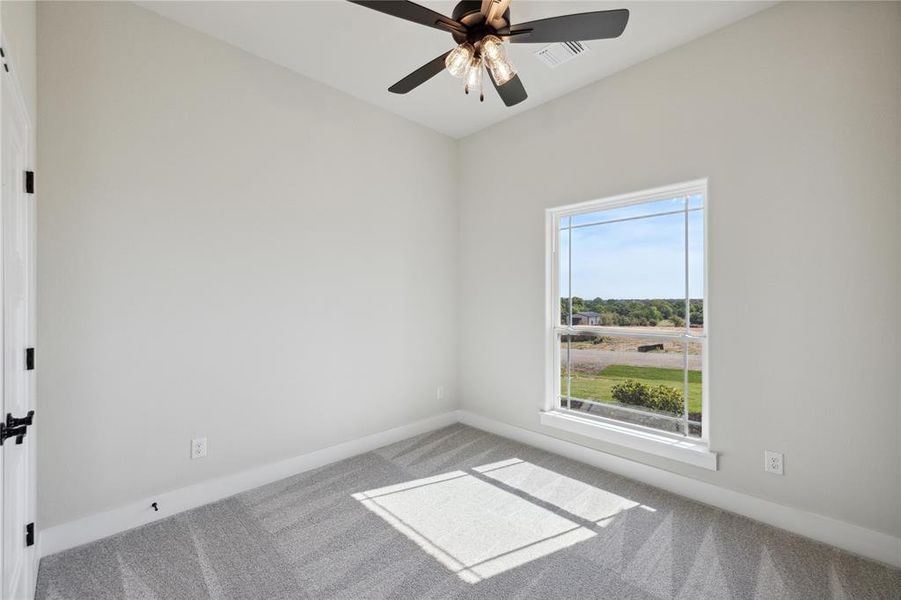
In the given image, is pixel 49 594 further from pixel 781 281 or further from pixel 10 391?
pixel 781 281

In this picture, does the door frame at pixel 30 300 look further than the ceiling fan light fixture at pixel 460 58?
No

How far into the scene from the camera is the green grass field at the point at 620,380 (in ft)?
8.94

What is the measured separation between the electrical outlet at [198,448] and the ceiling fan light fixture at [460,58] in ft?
8.50

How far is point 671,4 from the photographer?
2.27 meters

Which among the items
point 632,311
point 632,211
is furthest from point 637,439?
point 632,211

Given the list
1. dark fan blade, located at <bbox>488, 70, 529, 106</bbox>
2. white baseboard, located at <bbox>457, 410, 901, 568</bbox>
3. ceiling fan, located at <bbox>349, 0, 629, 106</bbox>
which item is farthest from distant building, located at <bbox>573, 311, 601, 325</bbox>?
ceiling fan, located at <bbox>349, 0, 629, 106</bbox>

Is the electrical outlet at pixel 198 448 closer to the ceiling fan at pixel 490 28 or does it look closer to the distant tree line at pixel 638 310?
the ceiling fan at pixel 490 28

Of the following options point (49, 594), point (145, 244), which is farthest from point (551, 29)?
point (49, 594)

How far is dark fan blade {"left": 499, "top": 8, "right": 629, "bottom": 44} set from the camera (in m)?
1.61

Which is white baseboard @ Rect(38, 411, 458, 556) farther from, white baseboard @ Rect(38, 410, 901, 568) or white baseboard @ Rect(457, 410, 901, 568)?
white baseboard @ Rect(457, 410, 901, 568)

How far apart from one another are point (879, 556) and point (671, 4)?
10.2ft

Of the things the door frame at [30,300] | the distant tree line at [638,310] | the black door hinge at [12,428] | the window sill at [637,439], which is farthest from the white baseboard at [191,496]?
the distant tree line at [638,310]

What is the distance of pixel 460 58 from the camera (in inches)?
74.4

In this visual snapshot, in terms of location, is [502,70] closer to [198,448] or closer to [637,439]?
[637,439]
